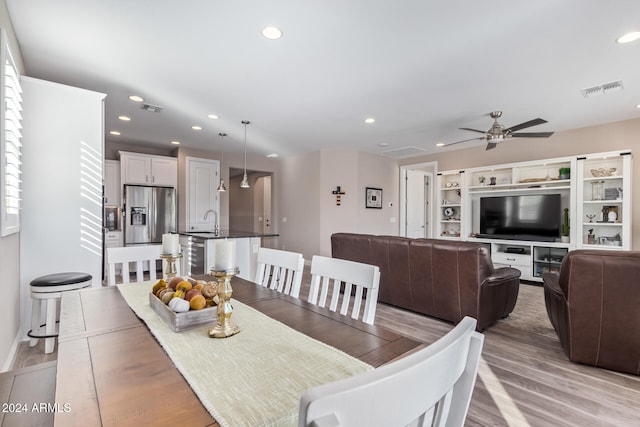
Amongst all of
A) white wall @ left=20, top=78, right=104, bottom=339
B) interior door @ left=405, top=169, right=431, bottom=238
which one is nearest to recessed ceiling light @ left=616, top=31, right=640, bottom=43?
white wall @ left=20, top=78, right=104, bottom=339

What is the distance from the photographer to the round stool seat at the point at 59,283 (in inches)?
95.1

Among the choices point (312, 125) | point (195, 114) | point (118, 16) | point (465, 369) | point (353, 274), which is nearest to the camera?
point (465, 369)

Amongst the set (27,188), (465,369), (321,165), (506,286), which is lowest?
(506,286)

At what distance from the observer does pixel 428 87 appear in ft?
11.3

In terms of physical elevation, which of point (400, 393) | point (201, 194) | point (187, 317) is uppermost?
point (201, 194)

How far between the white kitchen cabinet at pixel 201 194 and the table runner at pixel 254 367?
5621 millimetres

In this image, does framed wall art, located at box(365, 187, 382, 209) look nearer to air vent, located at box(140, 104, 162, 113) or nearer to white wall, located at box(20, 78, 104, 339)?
air vent, located at box(140, 104, 162, 113)

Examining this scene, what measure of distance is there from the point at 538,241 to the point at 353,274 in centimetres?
510

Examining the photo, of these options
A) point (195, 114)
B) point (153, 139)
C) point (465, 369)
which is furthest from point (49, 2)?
point (153, 139)

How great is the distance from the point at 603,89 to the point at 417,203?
4.54 meters

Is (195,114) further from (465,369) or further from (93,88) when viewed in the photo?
(465,369)

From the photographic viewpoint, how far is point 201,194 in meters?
6.61

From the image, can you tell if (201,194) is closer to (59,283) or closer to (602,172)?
(59,283)

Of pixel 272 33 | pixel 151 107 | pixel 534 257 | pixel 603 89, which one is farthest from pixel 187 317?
pixel 534 257
